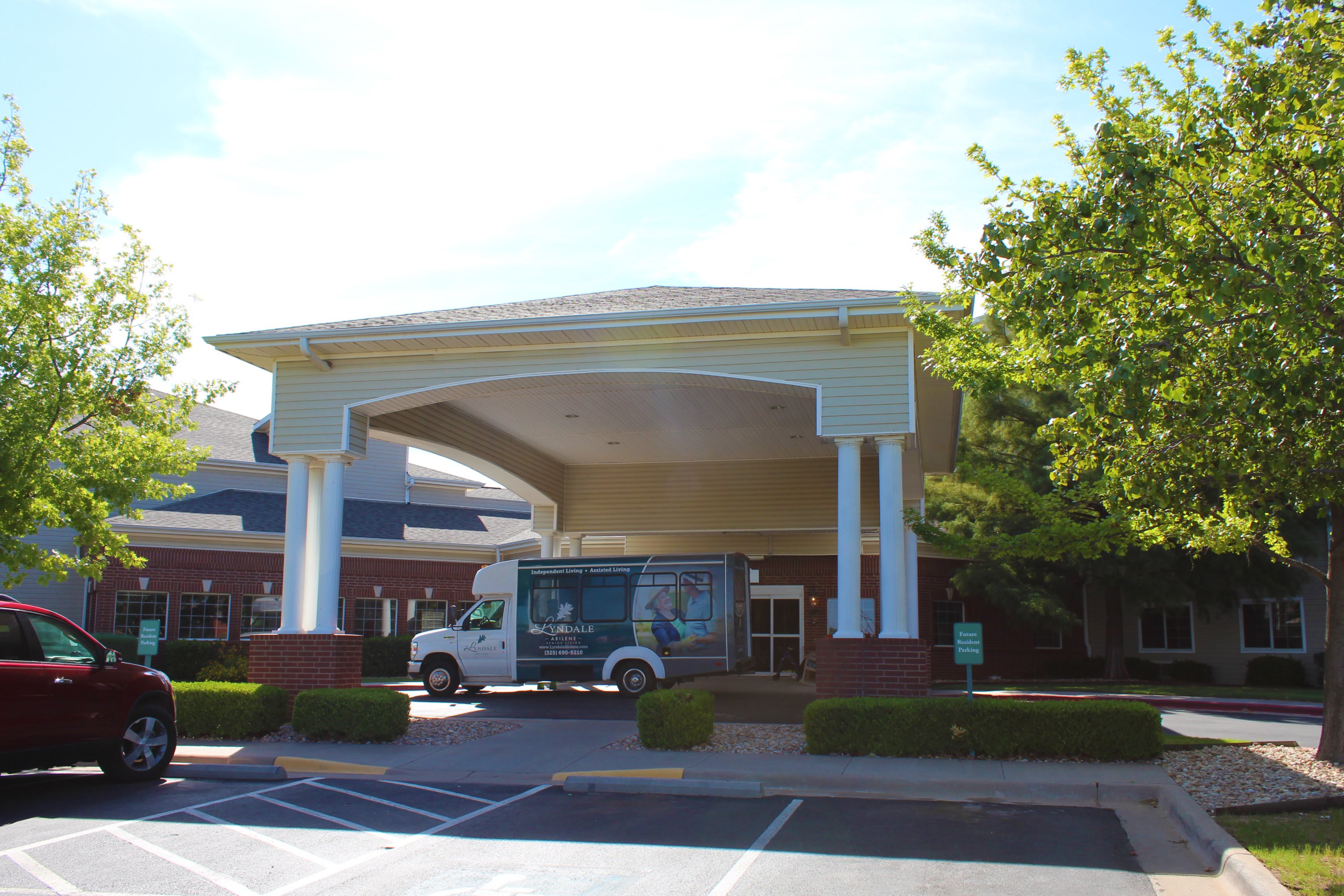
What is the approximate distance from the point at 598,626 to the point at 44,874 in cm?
1366

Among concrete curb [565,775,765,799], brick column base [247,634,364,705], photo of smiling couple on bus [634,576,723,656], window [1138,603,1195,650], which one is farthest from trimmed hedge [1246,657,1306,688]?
brick column base [247,634,364,705]

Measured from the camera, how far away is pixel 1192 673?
88.8ft

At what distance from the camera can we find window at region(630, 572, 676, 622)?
19.8 m

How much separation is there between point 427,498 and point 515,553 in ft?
14.2

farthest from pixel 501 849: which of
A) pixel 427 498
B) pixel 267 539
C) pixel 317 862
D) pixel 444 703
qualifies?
pixel 427 498

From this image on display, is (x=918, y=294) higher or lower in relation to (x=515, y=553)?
higher

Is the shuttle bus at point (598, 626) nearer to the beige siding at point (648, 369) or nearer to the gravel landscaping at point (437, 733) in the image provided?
the gravel landscaping at point (437, 733)

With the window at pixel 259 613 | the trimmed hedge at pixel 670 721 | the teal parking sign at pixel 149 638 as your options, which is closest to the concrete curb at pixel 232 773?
the trimmed hedge at pixel 670 721

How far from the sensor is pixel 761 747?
11961 mm

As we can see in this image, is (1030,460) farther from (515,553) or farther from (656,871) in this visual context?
(656,871)

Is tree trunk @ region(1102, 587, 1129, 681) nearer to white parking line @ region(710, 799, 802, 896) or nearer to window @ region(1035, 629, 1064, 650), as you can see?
window @ region(1035, 629, 1064, 650)

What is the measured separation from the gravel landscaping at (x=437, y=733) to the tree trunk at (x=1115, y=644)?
1875 centimetres

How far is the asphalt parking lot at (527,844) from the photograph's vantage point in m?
6.50

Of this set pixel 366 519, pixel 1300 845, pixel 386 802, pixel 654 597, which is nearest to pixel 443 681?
pixel 654 597
